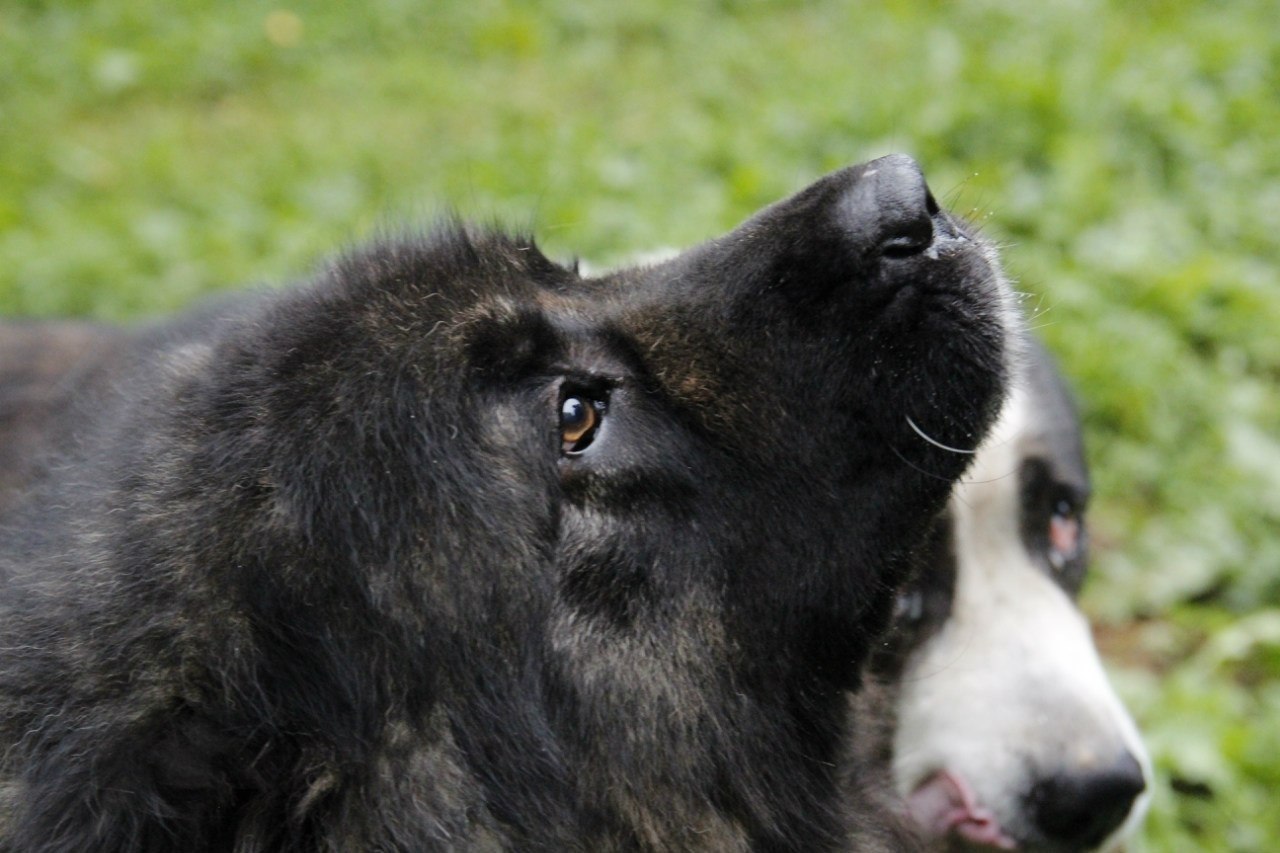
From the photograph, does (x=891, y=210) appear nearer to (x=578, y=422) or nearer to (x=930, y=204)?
(x=930, y=204)

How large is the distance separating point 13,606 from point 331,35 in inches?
275

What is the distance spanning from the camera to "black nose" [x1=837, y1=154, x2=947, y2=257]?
274 cm

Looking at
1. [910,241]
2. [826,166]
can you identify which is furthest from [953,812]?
[826,166]

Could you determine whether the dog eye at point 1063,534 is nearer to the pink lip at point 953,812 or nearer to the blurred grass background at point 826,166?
the blurred grass background at point 826,166

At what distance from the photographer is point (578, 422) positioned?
8.83 feet

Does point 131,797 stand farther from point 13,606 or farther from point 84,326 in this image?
point 84,326

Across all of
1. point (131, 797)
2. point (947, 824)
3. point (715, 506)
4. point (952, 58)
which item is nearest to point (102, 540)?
point (131, 797)

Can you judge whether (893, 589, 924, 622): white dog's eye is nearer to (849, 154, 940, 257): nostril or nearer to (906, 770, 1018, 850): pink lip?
(906, 770, 1018, 850): pink lip

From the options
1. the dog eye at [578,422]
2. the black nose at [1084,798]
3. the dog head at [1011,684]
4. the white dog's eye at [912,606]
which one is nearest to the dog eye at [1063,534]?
the dog head at [1011,684]

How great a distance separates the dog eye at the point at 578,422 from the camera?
2670 mm

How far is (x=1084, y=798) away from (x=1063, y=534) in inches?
34.8

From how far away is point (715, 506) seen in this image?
2691mm

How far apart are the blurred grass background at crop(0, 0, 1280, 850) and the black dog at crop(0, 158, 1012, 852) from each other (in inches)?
43.8

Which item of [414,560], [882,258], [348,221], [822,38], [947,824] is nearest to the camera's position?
[414,560]
